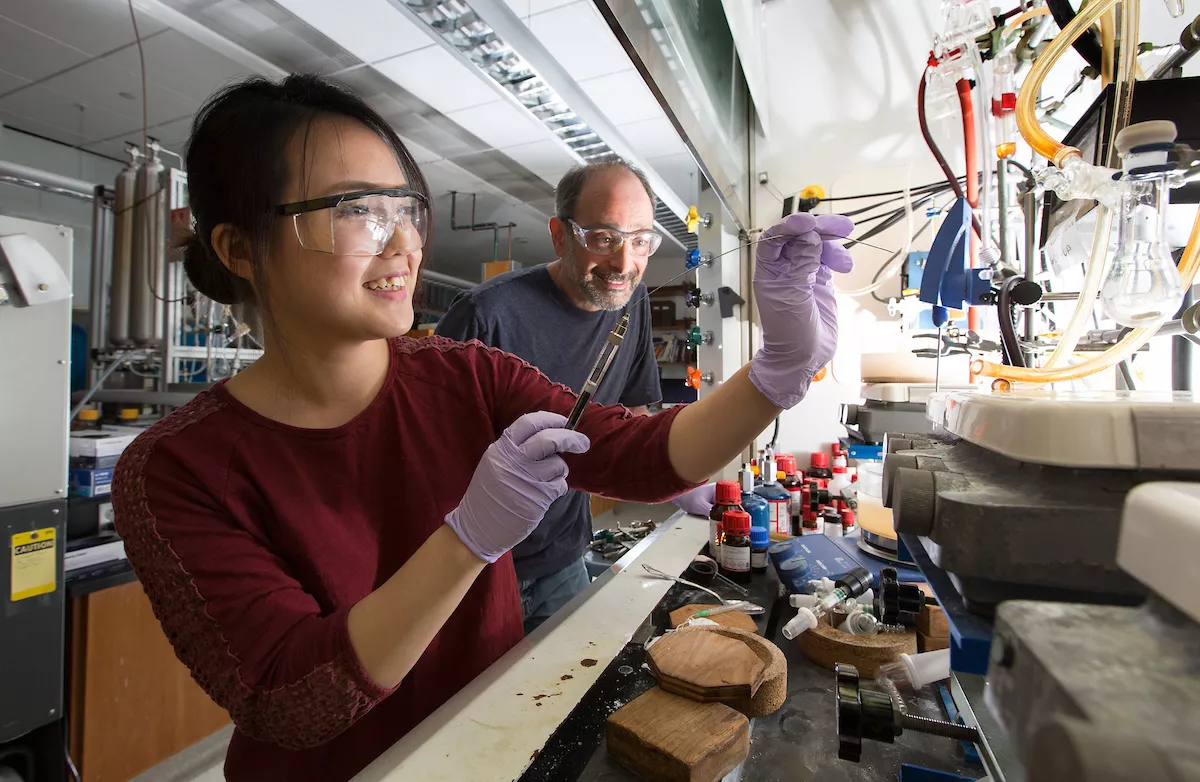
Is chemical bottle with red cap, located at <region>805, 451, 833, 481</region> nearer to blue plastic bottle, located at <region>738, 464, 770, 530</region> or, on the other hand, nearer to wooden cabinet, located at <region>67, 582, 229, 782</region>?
blue plastic bottle, located at <region>738, 464, 770, 530</region>

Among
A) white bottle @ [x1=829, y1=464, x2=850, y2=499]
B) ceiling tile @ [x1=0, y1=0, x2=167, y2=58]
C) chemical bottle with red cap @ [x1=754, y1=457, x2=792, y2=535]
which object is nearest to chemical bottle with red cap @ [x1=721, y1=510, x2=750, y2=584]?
chemical bottle with red cap @ [x1=754, y1=457, x2=792, y2=535]

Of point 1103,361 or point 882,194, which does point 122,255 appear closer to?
point 1103,361

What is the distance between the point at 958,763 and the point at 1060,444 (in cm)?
50

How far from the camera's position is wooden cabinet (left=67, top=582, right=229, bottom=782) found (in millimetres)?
1875

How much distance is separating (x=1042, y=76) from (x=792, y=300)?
64 cm

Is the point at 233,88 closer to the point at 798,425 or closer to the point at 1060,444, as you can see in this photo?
the point at 1060,444

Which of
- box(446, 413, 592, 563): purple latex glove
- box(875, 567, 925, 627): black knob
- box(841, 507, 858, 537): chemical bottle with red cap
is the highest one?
box(446, 413, 592, 563): purple latex glove

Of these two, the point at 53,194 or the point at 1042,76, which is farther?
the point at 53,194

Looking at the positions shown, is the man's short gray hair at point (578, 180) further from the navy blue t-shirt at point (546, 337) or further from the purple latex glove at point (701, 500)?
the purple latex glove at point (701, 500)

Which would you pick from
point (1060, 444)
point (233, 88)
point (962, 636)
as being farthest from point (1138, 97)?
point (233, 88)

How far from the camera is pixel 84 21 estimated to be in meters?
2.99

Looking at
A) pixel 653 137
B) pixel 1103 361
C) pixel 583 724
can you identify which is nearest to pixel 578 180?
pixel 1103 361

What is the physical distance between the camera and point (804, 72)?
9.27 feet

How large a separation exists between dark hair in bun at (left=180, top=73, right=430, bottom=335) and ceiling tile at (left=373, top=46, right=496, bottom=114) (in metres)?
2.47
